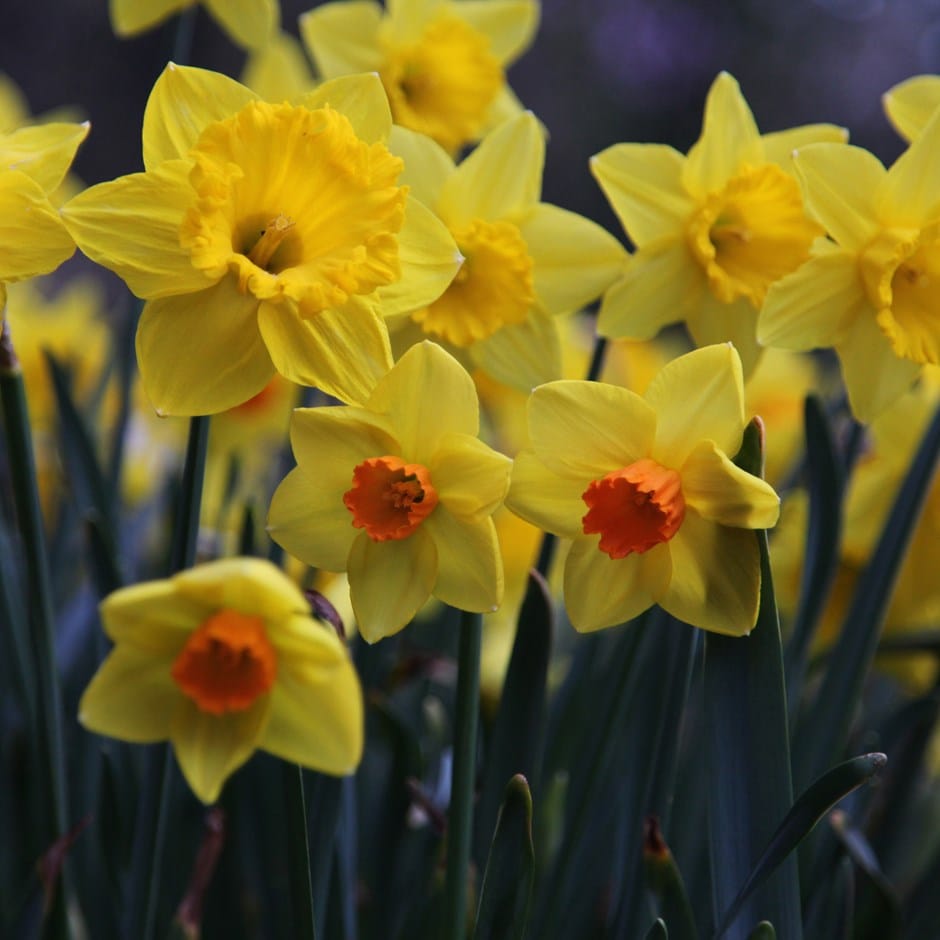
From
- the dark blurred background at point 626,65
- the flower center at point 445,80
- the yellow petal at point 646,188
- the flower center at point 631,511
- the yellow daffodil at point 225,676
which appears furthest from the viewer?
the dark blurred background at point 626,65

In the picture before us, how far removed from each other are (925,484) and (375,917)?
0.77m

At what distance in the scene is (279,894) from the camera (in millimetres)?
1210

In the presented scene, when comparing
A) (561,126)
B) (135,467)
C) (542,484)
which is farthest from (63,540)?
(561,126)

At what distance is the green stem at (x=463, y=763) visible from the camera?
2.68ft

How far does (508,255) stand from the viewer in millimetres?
936

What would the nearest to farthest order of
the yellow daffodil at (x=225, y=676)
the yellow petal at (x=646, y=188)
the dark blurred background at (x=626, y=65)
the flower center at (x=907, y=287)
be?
the yellow daffodil at (x=225, y=676), the flower center at (x=907, y=287), the yellow petal at (x=646, y=188), the dark blurred background at (x=626, y=65)

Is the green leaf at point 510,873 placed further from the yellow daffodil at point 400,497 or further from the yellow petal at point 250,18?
the yellow petal at point 250,18

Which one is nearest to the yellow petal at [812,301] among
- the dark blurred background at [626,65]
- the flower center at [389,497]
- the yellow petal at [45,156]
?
the flower center at [389,497]

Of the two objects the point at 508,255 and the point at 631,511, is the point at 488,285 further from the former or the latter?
the point at 631,511

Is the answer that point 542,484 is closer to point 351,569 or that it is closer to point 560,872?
point 351,569

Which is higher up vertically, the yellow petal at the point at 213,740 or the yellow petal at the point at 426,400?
the yellow petal at the point at 426,400

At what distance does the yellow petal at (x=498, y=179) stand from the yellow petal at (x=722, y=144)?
0.14 m

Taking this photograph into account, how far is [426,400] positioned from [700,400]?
0.19 m

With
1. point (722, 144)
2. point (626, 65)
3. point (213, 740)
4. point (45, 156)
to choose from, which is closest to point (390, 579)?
point (213, 740)
